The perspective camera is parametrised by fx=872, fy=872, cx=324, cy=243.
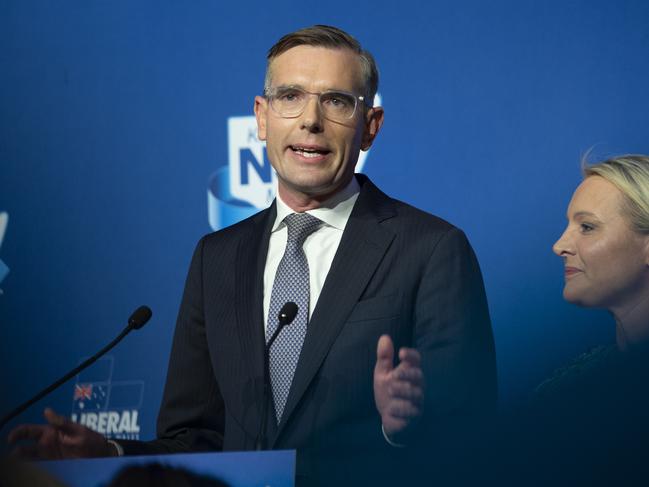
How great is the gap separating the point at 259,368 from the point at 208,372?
0.97 feet

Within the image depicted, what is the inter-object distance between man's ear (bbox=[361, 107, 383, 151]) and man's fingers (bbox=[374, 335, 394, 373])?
0.95m

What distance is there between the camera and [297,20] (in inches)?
135

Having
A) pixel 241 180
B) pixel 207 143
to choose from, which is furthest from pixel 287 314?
pixel 207 143

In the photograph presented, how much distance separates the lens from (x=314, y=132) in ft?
7.05

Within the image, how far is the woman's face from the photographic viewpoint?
9.16 feet

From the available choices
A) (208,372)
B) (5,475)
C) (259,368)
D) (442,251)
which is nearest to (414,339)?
(442,251)

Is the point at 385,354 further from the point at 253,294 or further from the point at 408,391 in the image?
the point at 253,294

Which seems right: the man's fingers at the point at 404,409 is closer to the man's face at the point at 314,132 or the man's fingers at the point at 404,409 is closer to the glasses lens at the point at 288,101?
the man's face at the point at 314,132

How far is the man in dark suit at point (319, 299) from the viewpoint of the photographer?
6.08ft

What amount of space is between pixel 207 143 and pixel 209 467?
8.05 feet

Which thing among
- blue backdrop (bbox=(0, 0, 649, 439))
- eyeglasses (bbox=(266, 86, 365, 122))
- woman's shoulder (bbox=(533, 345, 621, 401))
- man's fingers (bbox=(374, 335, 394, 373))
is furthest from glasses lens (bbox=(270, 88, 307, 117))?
woman's shoulder (bbox=(533, 345, 621, 401))

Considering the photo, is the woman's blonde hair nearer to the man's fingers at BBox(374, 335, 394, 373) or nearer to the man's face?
the man's face

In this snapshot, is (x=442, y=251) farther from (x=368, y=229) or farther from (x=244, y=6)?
(x=244, y=6)

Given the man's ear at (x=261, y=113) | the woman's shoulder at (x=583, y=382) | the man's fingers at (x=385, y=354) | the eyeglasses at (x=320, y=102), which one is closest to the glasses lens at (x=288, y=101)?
the eyeglasses at (x=320, y=102)
